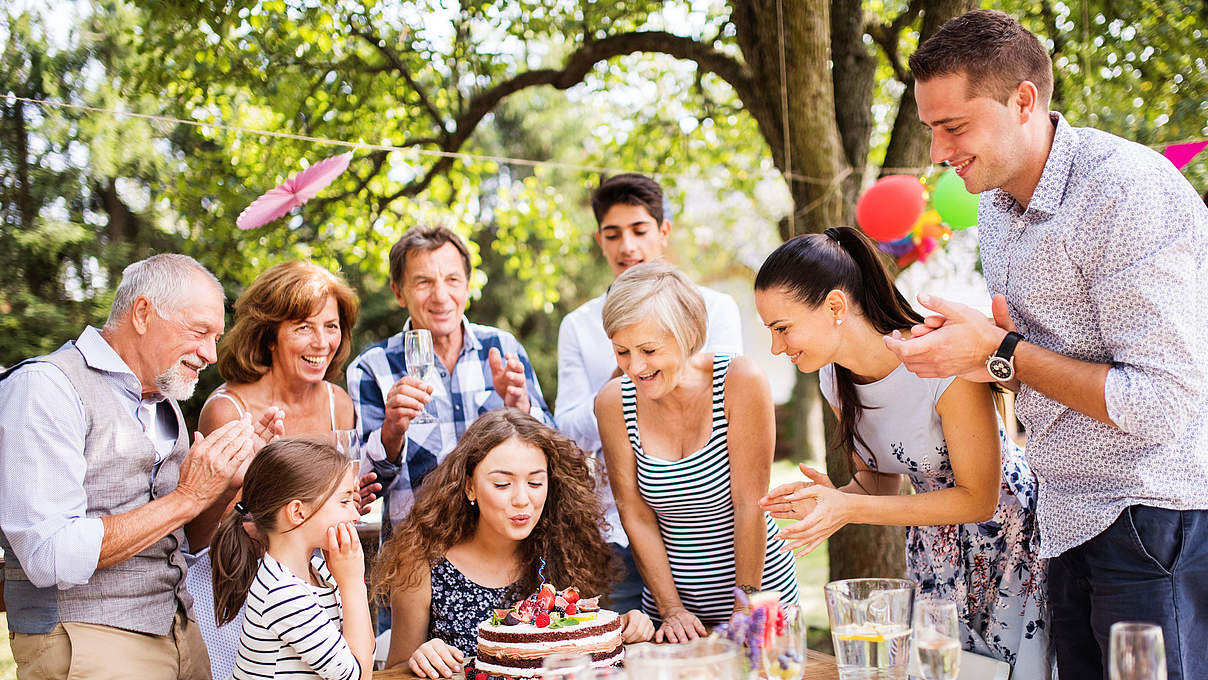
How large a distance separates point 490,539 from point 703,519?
0.77 meters

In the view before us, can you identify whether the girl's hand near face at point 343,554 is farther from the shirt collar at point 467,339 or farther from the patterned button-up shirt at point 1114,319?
the patterned button-up shirt at point 1114,319

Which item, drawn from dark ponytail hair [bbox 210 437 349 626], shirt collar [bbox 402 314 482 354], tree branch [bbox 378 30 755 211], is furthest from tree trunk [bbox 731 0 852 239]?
dark ponytail hair [bbox 210 437 349 626]

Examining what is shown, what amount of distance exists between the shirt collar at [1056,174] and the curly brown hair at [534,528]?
1.87 metres

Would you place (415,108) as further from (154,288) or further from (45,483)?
(45,483)

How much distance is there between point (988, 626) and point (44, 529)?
2.80 metres

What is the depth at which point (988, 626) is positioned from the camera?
2875mm

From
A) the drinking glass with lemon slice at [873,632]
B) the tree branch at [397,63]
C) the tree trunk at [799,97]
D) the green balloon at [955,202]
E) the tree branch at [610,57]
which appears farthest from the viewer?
the tree branch at [397,63]

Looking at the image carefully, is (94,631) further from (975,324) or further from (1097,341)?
(1097,341)

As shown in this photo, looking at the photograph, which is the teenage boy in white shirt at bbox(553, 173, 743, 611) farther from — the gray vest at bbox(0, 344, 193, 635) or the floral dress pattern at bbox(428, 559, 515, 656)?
the gray vest at bbox(0, 344, 193, 635)

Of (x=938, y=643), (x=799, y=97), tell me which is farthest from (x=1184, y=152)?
(x=938, y=643)

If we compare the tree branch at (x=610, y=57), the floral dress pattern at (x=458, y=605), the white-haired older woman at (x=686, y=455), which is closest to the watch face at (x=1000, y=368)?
the white-haired older woman at (x=686, y=455)

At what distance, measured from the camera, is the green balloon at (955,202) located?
5199 mm

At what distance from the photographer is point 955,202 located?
5.23 m

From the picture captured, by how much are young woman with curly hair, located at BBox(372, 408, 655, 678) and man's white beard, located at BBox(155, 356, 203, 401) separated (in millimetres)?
894
